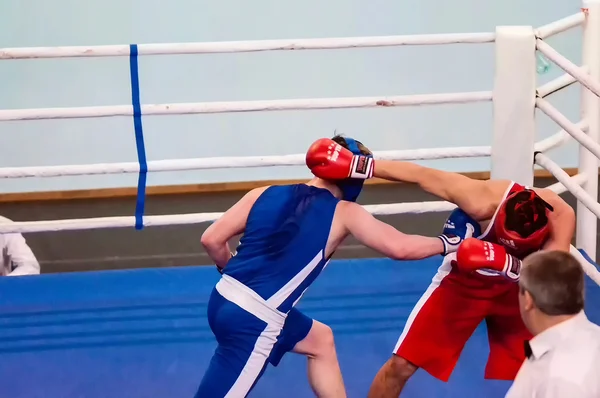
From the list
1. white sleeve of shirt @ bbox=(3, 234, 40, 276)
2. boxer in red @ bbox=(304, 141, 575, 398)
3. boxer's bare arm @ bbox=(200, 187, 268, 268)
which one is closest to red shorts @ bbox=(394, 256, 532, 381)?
boxer in red @ bbox=(304, 141, 575, 398)

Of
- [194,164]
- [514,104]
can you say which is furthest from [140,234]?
[514,104]

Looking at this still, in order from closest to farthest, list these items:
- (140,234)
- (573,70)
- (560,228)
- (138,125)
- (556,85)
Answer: (560,228) < (573,70) < (138,125) < (556,85) < (140,234)

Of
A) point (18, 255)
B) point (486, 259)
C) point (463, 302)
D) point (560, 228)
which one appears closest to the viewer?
point (486, 259)

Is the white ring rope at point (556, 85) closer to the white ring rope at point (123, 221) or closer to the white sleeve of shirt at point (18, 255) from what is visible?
the white ring rope at point (123, 221)

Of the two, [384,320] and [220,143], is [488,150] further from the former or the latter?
[220,143]

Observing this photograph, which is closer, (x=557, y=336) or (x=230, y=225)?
(x=557, y=336)

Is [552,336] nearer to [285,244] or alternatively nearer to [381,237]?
[381,237]

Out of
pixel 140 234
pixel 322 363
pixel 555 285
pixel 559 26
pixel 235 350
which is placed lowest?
pixel 140 234

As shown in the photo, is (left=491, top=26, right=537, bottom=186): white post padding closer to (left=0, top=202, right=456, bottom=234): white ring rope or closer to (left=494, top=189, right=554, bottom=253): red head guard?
(left=0, top=202, right=456, bottom=234): white ring rope

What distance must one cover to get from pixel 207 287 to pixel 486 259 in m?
1.40

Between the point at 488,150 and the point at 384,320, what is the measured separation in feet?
2.35

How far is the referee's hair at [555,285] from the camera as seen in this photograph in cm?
125

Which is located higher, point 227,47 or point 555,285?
point 227,47

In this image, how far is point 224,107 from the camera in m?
2.62
